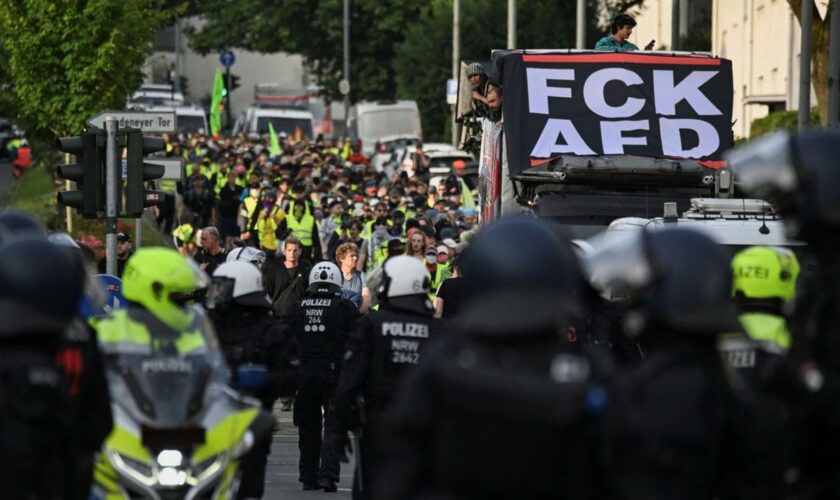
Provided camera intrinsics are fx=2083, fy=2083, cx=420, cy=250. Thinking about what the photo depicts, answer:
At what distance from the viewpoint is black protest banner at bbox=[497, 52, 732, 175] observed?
742 inches

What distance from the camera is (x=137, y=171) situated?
1725cm

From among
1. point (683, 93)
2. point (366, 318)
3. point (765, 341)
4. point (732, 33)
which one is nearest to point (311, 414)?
point (366, 318)

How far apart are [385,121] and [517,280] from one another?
54.1 m

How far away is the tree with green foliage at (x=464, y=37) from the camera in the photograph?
49188 millimetres

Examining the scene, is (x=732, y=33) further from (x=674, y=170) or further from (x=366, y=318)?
(x=366, y=318)

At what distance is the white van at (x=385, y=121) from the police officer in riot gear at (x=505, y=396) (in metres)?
52.4

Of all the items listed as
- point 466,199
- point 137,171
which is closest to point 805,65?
point 466,199

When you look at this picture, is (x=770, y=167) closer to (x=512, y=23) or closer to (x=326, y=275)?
(x=326, y=275)

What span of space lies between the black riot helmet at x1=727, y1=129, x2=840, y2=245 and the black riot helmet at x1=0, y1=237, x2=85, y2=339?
7.09ft

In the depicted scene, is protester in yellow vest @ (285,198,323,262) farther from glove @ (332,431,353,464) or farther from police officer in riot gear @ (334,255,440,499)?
police officer in riot gear @ (334,255,440,499)

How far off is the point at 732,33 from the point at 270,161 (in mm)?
11148

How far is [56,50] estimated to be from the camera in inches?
1222

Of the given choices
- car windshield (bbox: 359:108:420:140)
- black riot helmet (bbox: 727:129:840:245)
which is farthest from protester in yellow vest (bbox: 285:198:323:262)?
car windshield (bbox: 359:108:420:140)

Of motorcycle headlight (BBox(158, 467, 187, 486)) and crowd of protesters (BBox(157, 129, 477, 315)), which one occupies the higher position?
motorcycle headlight (BBox(158, 467, 187, 486))
